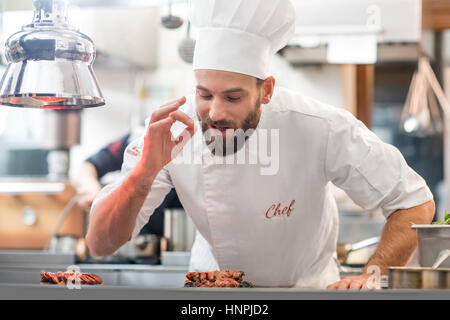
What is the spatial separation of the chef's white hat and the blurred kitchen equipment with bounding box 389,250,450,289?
77 centimetres

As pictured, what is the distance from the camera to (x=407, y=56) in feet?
13.8

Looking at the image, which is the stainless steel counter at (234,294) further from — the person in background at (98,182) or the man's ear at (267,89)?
the person in background at (98,182)

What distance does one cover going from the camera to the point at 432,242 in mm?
1344

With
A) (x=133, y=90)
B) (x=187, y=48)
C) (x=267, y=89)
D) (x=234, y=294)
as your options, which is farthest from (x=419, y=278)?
(x=133, y=90)

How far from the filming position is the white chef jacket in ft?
6.08

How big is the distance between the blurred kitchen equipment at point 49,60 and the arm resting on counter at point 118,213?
0.23m

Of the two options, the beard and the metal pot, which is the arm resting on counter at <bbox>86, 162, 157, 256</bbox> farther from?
the metal pot

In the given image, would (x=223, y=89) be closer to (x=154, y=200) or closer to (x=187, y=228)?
(x=154, y=200)

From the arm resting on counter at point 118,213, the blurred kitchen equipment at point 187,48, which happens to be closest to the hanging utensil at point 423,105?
the blurred kitchen equipment at point 187,48

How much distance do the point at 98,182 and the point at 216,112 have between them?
166cm

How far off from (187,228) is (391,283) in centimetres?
134

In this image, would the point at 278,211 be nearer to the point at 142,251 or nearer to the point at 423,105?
the point at 142,251

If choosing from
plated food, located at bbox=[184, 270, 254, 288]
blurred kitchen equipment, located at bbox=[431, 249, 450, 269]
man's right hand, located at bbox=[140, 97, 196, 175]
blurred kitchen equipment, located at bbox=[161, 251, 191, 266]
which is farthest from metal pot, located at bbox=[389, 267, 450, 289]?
blurred kitchen equipment, located at bbox=[161, 251, 191, 266]
